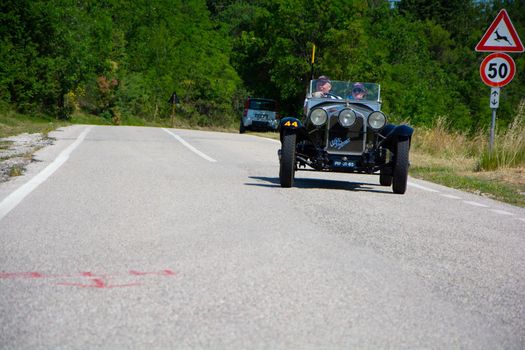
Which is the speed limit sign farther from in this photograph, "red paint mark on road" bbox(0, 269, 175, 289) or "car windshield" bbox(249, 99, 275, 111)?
"car windshield" bbox(249, 99, 275, 111)

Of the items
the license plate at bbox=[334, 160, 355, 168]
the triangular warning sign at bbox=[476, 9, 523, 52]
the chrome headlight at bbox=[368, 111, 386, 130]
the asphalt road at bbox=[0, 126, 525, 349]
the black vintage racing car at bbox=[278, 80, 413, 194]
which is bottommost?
the asphalt road at bbox=[0, 126, 525, 349]

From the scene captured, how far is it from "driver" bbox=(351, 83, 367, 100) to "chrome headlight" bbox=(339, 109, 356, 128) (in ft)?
3.61

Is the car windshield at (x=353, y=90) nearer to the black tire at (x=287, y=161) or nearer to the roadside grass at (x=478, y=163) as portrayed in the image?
the black tire at (x=287, y=161)

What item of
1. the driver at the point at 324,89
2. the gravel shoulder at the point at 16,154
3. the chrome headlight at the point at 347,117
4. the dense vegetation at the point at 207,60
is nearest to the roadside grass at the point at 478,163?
the chrome headlight at the point at 347,117

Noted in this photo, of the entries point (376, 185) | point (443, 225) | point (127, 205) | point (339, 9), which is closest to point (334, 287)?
point (443, 225)

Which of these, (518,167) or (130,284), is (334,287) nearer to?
(130,284)

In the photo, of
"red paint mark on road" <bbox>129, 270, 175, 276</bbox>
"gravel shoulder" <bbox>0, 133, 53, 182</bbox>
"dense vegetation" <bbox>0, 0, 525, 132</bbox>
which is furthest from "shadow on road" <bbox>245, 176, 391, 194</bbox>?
"dense vegetation" <bbox>0, 0, 525, 132</bbox>

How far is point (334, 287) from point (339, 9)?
5198 cm

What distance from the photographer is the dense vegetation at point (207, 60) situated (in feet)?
161

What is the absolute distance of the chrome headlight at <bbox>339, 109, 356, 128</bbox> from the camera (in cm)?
1147

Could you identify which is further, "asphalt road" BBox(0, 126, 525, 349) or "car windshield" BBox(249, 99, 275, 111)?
"car windshield" BBox(249, 99, 275, 111)

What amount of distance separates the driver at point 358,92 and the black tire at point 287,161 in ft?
5.74

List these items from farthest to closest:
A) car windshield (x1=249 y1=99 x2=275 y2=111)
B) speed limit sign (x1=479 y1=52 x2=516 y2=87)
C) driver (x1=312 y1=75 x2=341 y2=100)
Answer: car windshield (x1=249 y1=99 x2=275 y2=111), speed limit sign (x1=479 y1=52 x2=516 y2=87), driver (x1=312 y1=75 x2=341 y2=100)

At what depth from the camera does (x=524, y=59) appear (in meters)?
106
